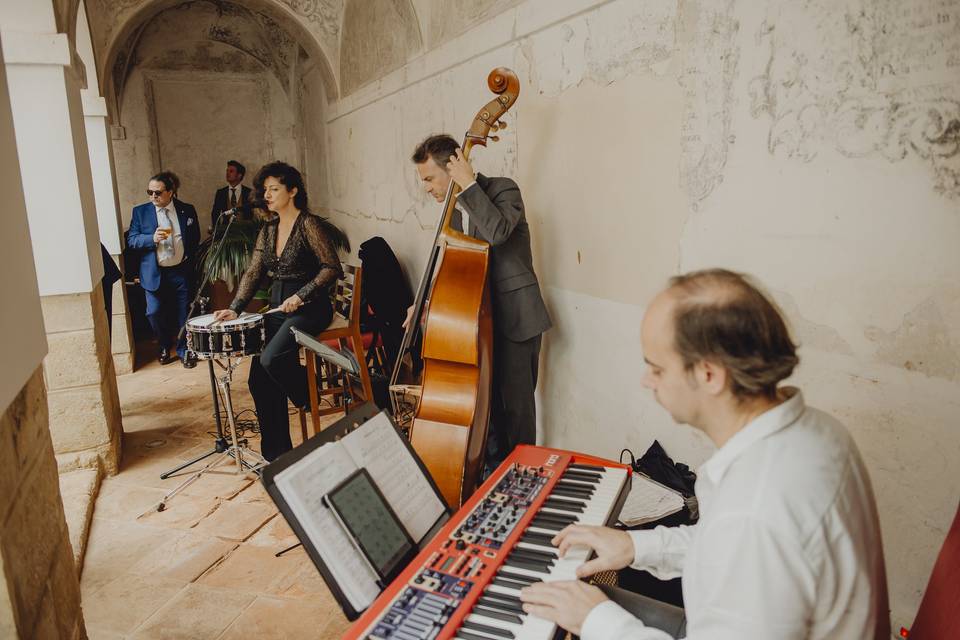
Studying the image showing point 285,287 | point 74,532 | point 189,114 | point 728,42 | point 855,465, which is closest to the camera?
point 855,465

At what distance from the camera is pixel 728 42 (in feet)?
6.49

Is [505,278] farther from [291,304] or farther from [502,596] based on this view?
[502,596]

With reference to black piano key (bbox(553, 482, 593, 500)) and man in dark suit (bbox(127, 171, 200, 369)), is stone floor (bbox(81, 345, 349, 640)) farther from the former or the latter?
man in dark suit (bbox(127, 171, 200, 369))

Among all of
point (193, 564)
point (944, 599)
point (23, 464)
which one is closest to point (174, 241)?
point (193, 564)

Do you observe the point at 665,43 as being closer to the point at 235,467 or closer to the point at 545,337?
the point at 545,337

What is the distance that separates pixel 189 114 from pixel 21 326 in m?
7.87

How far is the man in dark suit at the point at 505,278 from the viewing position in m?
2.50

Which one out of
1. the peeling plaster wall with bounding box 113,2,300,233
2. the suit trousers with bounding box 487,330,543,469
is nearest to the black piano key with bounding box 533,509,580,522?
the suit trousers with bounding box 487,330,543,469

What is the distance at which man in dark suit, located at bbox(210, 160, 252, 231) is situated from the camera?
292 inches

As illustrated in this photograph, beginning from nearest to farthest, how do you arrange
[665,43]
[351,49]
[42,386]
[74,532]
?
[42,386], [665,43], [74,532], [351,49]

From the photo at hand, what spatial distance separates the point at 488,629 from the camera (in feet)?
3.59

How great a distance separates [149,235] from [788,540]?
5.93 meters

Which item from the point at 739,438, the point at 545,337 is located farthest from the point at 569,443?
the point at 739,438

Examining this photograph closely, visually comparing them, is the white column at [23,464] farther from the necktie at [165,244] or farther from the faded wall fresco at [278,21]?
the faded wall fresco at [278,21]
